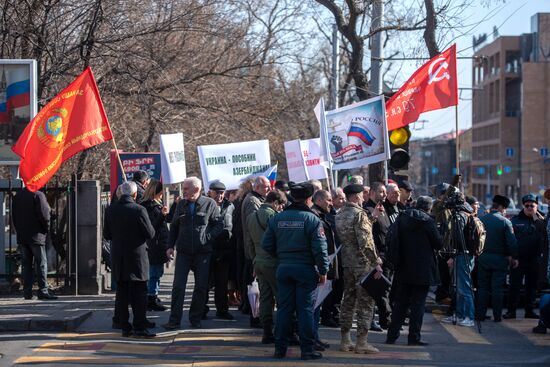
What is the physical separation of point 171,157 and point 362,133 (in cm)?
330

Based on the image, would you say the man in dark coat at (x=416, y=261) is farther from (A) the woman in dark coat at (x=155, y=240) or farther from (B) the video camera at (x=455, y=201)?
(A) the woman in dark coat at (x=155, y=240)

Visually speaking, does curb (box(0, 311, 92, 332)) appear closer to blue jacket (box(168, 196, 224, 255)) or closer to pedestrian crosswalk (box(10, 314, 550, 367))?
pedestrian crosswalk (box(10, 314, 550, 367))

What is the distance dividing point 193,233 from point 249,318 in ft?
6.39

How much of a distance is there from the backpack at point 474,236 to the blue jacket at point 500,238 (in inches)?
29.4

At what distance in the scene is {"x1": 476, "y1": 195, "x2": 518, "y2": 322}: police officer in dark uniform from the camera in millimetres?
12875

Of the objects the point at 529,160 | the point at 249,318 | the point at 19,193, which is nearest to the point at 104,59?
the point at 19,193

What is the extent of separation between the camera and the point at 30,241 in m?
13.5

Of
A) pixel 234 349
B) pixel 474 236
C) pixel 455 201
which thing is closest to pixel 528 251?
pixel 474 236

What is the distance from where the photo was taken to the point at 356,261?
10.1m

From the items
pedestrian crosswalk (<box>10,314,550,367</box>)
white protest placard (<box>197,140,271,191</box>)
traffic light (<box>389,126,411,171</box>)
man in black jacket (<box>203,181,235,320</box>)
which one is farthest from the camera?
traffic light (<box>389,126,411,171</box>)

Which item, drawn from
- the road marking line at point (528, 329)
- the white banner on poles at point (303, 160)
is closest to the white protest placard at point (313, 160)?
the white banner on poles at point (303, 160)

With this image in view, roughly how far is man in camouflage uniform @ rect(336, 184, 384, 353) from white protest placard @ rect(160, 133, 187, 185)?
18.6ft

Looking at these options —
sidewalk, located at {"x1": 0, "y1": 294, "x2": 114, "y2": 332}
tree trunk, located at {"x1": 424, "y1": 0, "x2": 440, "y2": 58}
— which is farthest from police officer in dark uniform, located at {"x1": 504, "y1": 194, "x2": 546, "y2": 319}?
sidewalk, located at {"x1": 0, "y1": 294, "x2": 114, "y2": 332}

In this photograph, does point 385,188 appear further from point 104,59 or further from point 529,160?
point 529,160
